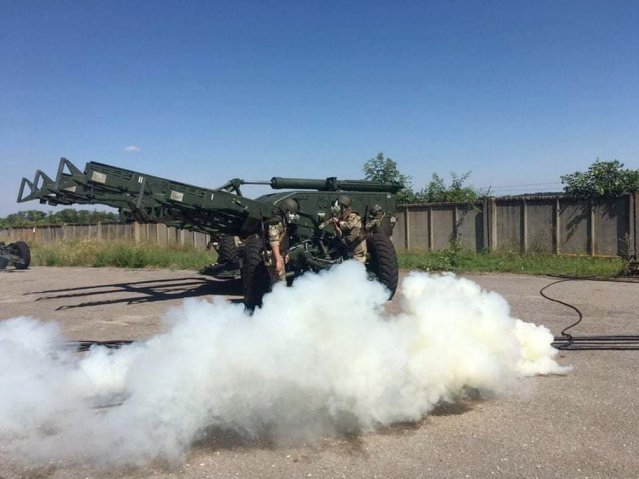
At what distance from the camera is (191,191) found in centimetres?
1077

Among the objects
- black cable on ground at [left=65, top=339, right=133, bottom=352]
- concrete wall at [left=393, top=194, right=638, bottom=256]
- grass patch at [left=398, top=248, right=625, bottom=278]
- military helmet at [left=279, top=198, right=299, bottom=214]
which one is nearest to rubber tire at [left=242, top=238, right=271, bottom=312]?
military helmet at [left=279, top=198, right=299, bottom=214]

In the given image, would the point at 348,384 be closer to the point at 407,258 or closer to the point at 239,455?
the point at 239,455

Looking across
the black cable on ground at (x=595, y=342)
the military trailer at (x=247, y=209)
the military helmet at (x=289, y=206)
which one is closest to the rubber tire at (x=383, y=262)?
the military trailer at (x=247, y=209)

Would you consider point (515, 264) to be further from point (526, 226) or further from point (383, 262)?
point (383, 262)

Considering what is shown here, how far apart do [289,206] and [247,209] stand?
2.86 ft

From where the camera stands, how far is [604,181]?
17734 millimetres

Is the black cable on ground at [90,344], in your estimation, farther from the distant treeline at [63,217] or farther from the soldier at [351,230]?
the distant treeline at [63,217]

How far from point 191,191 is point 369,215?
3584 mm

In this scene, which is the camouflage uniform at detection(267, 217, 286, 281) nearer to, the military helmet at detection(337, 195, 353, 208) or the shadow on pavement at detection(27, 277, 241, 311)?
the military helmet at detection(337, 195, 353, 208)

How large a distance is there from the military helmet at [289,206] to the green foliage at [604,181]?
11.2 m

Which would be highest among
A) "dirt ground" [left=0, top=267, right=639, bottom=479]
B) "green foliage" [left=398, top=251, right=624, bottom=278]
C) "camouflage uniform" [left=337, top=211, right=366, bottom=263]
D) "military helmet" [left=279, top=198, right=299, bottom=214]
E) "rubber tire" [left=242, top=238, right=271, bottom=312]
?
"military helmet" [left=279, top=198, right=299, bottom=214]

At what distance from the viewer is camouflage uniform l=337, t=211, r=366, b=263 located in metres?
9.63

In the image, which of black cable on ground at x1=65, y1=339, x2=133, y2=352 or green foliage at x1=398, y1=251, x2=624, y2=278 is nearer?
black cable on ground at x1=65, y1=339, x2=133, y2=352

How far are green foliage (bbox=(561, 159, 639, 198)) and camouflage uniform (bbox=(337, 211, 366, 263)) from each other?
36.0 ft
